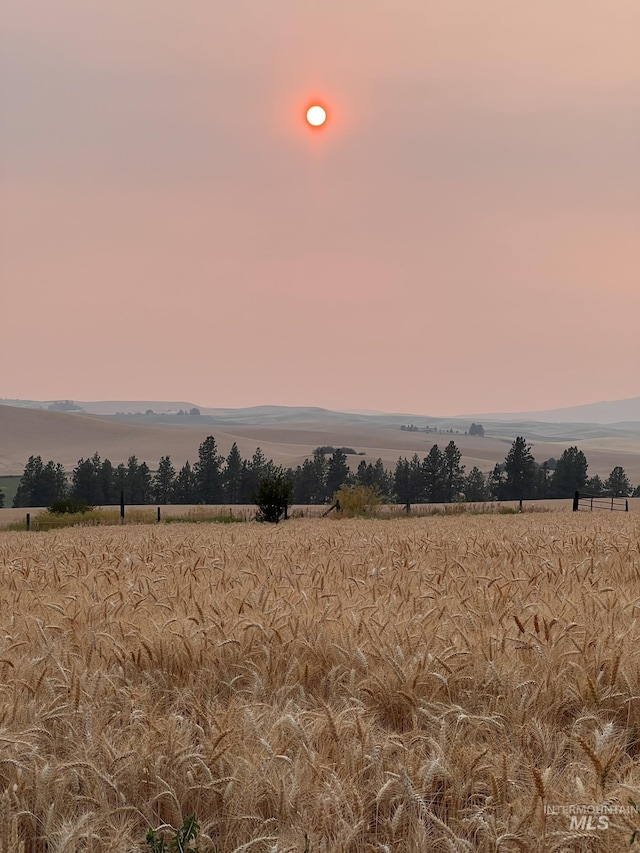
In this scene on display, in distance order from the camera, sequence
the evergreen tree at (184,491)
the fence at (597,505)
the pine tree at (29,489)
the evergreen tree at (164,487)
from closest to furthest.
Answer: the fence at (597,505), the pine tree at (29,489), the evergreen tree at (184,491), the evergreen tree at (164,487)

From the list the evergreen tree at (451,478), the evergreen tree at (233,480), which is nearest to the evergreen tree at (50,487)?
the evergreen tree at (233,480)

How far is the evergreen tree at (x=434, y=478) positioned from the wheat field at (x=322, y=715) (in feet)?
242

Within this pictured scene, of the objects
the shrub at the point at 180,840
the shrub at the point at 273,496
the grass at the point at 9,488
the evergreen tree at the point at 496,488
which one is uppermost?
the shrub at the point at 180,840

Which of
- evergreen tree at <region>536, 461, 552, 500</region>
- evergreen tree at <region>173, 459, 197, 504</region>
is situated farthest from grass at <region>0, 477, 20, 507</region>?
evergreen tree at <region>536, 461, 552, 500</region>

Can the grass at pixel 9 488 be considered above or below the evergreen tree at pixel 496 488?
below

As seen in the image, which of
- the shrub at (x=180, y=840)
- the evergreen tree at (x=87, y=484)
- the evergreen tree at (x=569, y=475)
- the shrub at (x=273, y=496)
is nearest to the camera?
the shrub at (x=180, y=840)

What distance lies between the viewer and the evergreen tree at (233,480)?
257 feet

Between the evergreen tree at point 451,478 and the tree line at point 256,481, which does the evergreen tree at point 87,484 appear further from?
the evergreen tree at point 451,478

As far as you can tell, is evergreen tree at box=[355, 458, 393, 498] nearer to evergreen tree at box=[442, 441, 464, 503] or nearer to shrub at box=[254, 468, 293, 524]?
evergreen tree at box=[442, 441, 464, 503]

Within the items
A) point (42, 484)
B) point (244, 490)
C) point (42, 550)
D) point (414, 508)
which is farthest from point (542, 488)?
point (42, 550)

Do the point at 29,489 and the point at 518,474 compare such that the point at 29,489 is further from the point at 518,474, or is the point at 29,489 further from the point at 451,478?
the point at 518,474

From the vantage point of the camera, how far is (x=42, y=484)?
75.2 meters

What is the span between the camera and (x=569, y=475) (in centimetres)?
7819

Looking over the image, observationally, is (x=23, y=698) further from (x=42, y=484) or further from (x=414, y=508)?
(x=42, y=484)
